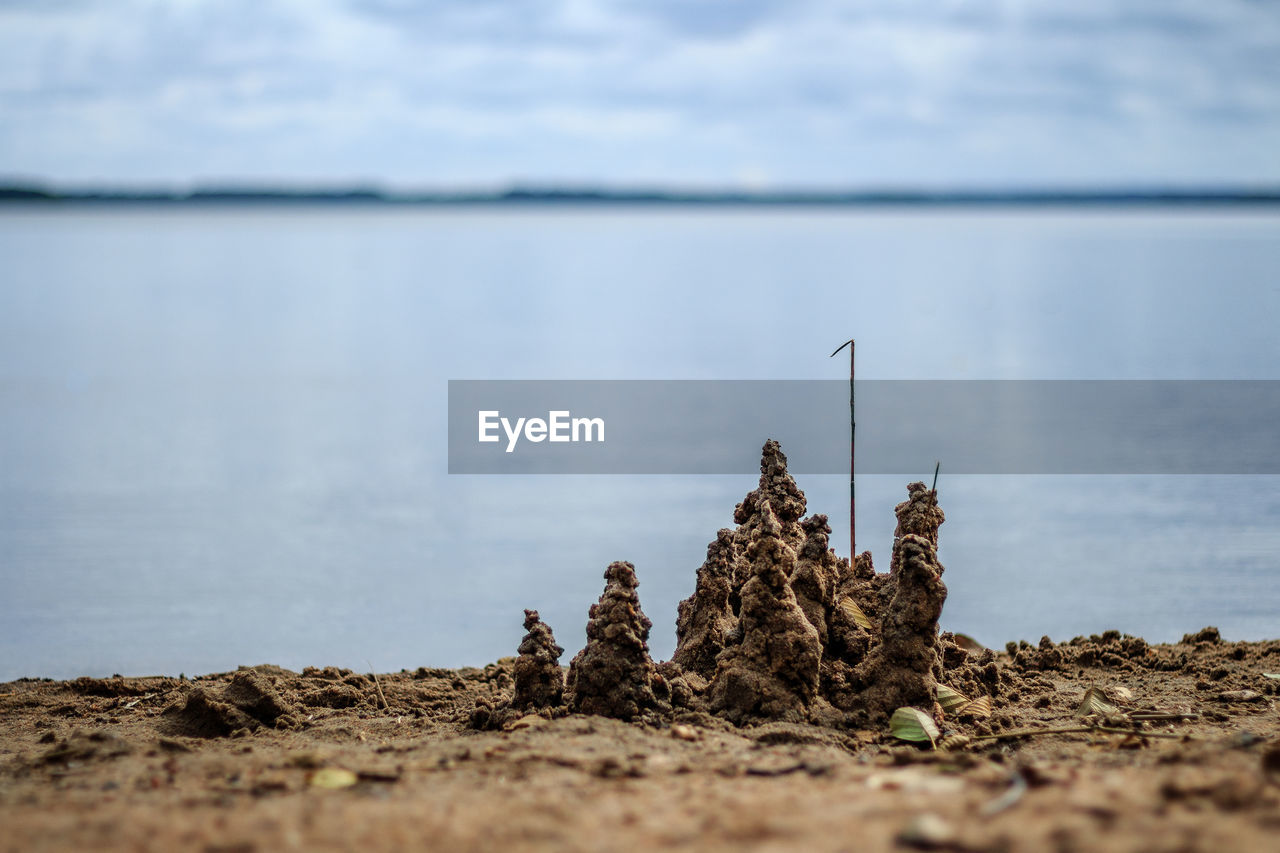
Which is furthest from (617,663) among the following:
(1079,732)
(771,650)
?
(1079,732)

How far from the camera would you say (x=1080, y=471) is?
320 inches

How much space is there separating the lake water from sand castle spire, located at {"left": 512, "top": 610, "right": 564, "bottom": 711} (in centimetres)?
131

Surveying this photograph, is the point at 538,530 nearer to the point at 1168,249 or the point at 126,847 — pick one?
the point at 126,847

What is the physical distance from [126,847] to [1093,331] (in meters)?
14.9

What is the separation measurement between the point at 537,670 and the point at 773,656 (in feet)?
2.46

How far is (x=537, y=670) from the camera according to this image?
12.2 ft

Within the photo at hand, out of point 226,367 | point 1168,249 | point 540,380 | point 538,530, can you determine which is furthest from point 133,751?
point 1168,249
